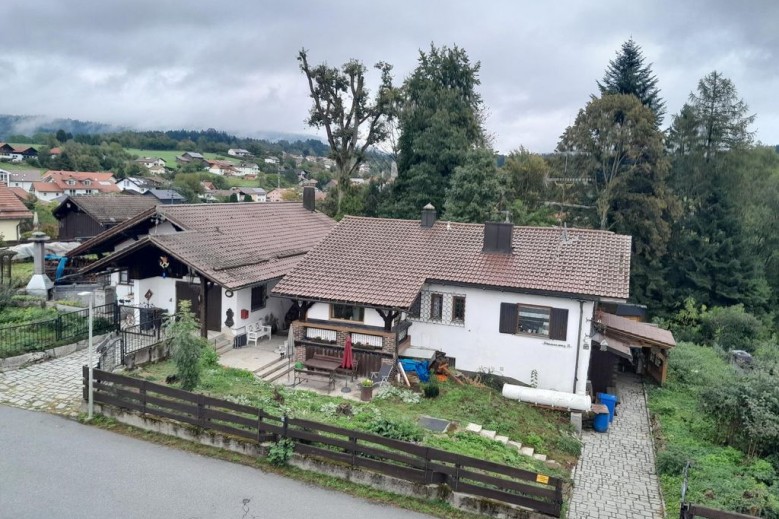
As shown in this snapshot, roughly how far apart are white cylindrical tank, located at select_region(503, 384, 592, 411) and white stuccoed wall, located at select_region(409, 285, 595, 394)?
2.76ft

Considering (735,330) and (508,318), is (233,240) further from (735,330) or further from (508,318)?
(735,330)

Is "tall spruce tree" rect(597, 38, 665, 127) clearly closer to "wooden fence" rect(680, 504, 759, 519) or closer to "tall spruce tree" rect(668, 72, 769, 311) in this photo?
"tall spruce tree" rect(668, 72, 769, 311)

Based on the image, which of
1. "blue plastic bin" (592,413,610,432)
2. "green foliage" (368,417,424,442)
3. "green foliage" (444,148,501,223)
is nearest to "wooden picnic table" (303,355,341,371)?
"green foliage" (368,417,424,442)

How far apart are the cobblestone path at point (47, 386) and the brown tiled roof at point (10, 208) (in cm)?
2389

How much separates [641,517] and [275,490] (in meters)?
6.88

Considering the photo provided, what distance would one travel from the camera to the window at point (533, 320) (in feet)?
56.0

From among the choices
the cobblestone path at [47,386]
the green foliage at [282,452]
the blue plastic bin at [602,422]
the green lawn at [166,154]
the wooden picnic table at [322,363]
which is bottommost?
the blue plastic bin at [602,422]

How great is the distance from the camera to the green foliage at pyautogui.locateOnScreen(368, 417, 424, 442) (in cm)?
1141

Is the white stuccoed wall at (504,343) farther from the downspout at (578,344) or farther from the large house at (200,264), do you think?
the large house at (200,264)

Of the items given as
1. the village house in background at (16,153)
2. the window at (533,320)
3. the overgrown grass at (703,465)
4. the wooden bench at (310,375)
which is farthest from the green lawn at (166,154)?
the overgrown grass at (703,465)

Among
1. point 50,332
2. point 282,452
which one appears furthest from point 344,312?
point 50,332

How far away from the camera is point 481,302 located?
1759 cm

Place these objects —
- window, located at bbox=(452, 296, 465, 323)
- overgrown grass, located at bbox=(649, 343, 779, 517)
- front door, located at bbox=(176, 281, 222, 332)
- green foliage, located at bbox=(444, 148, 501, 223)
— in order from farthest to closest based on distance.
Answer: green foliage, located at bbox=(444, 148, 501, 223)
front door, located at bbox=(176, 281, 222, 332)
window, located at bbox=(452, 296, 465, 323)
overgrown grass, located at bbox=(649, 343, 779, 517)

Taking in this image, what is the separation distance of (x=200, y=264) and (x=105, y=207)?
24.5 metres
